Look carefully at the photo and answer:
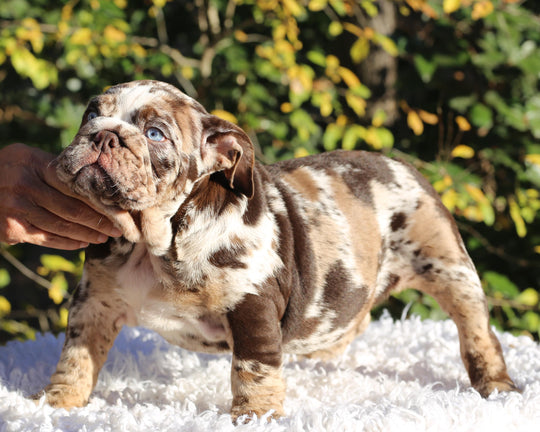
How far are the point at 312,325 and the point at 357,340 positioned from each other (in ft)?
2.98

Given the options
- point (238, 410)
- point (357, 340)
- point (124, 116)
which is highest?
point (124, 116)

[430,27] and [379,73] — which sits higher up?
[430,27]

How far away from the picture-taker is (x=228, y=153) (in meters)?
2.27

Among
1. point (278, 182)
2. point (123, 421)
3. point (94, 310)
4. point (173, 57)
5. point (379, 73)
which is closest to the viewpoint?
point (123, 421)

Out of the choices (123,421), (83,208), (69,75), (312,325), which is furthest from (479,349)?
(69,75)

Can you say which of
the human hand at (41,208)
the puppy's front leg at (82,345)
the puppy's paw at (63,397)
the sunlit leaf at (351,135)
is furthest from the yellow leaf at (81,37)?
the puppy's paw at (63,397)

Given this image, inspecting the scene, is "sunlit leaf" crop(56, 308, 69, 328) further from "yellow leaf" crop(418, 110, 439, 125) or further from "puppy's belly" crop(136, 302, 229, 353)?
"yellow leaf" crop(418, 110, 439, 125)

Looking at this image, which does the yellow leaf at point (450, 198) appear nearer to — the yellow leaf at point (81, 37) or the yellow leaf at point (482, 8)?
the yellow leaf at point (482, 8)

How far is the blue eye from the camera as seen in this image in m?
2.13

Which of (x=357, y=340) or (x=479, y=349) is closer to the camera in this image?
(x=479, y=349)

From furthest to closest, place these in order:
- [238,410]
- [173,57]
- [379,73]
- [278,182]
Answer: [379,73] → [173,57] → [278,182] → [238,410]

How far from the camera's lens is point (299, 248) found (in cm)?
247

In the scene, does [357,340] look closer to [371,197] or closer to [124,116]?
[371,197]

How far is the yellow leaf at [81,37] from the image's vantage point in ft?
12.9
